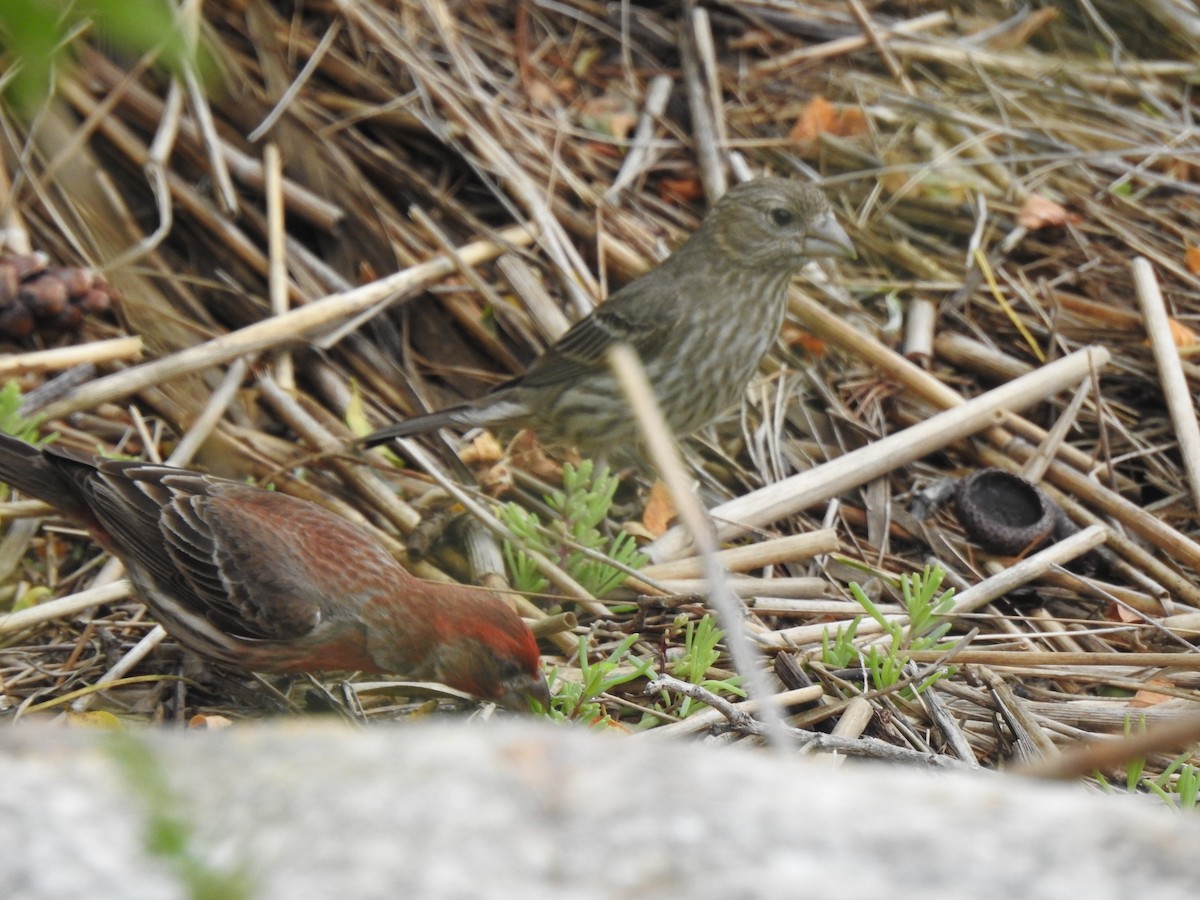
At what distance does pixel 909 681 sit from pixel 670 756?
Answer: 1946 mm

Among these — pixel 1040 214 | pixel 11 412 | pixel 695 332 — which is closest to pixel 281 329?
pixel 11 412

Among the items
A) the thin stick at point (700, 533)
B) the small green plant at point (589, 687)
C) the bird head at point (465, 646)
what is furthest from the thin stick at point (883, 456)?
the thin stick at point (700, 533)

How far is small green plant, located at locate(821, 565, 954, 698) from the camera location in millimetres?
3404

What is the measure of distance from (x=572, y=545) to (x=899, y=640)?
1046 millimetres

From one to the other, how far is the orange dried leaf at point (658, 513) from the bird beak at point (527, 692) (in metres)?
1.27

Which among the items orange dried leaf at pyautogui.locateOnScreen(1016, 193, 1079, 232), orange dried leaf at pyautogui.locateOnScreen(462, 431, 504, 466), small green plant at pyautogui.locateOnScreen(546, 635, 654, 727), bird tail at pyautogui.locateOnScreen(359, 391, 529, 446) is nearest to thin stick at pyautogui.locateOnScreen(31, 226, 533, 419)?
bird tail at pyautogui.locateOnScreen(359, 391, 529, 446)

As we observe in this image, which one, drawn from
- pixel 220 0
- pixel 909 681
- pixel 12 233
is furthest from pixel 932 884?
pixel 220 0

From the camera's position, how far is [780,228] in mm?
4961

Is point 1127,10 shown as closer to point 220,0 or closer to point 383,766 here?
point 220,0

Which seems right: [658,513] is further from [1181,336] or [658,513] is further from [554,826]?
[554,826]

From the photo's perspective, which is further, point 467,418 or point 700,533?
point 467,418

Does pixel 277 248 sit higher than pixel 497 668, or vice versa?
pixel 277 248

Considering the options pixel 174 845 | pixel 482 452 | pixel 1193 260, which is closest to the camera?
pixel 174 845

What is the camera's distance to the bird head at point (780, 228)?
4.93m
